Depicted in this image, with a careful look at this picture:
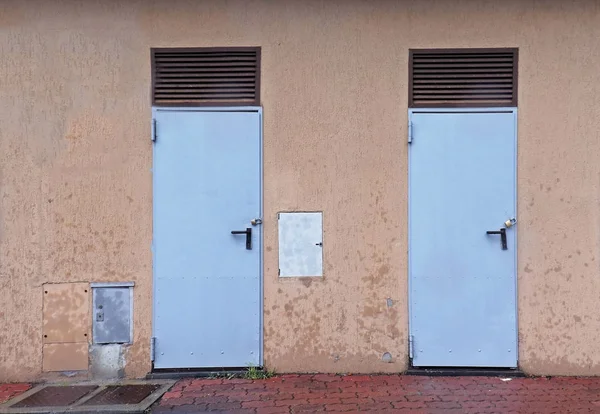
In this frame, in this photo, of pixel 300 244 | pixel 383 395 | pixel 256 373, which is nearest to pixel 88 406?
pixel 256 373

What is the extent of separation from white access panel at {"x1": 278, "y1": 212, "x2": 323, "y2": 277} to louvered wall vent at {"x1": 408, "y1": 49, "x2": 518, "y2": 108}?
141 centimetres

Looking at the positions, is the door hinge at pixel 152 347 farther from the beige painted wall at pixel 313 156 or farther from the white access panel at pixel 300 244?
the white access panel at pixel 300 244

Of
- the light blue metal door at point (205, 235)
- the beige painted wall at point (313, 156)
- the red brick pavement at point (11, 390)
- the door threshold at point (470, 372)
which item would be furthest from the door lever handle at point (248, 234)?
the red brick pavement at point (11, 390)

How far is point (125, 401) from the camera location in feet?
13.7

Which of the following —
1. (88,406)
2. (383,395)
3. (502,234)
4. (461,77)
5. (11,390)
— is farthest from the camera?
(461,77)

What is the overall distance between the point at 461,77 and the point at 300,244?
2.09 m

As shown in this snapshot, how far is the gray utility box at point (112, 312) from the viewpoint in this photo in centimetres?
469

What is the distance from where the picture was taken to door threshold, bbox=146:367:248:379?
4.66m

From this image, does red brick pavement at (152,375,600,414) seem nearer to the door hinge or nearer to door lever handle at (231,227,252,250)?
the door hinge

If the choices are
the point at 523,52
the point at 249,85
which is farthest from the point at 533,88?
the point at 249,85

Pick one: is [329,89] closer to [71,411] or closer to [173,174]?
[173,174]

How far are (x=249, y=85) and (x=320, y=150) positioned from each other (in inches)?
34.2

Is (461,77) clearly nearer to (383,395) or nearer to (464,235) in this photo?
(464,235)

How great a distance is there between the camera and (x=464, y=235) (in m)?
4.66
